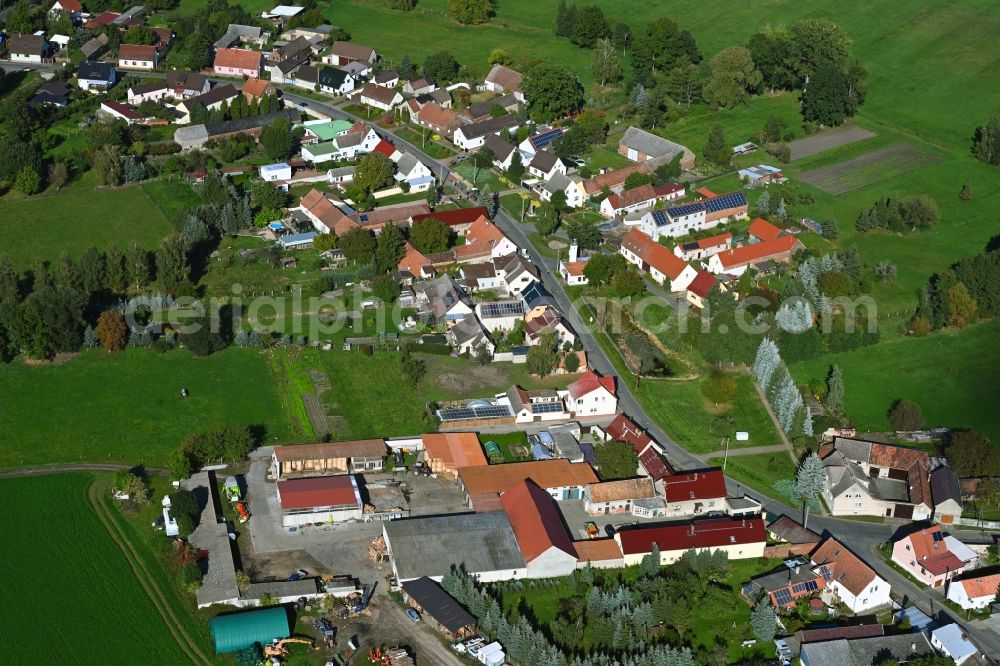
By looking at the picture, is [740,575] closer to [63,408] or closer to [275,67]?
[63,408]

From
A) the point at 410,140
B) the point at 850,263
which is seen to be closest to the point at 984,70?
the point at 850,263

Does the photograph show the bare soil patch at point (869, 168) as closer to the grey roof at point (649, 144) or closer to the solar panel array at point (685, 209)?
the grey roof at point (649, 144)

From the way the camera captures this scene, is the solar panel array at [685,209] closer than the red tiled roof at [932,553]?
No

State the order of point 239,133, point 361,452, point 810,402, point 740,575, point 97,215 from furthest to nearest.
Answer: point 239,133 < point 97,215 < point 810,402 < point 361,452 < point 740,575

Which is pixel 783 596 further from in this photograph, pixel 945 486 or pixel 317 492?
pixel 317 492

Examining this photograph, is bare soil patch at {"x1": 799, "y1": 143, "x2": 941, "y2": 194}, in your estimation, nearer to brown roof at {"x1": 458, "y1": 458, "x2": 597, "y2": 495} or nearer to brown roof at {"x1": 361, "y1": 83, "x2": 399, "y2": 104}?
brown roof at {"x1": 361, "y1": 83, "x2": 399, "y2": 104}

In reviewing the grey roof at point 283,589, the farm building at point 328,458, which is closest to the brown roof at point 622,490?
the farm building at point 328,458

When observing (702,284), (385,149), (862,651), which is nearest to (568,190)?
(385,149)
